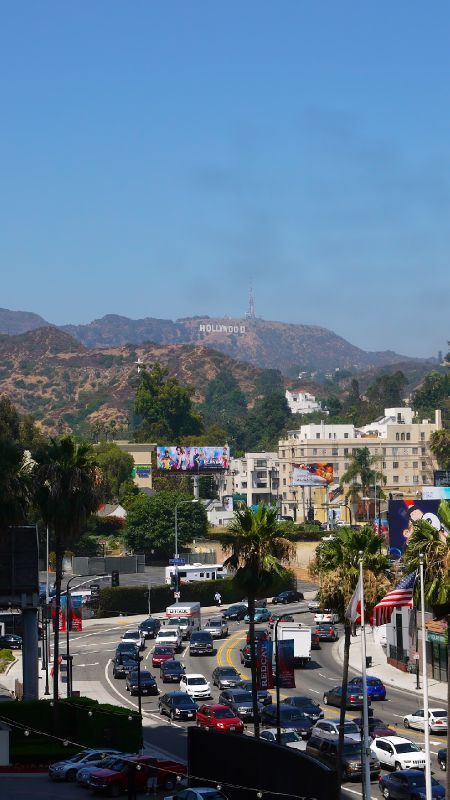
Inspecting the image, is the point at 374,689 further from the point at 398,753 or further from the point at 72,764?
the point at 72,764

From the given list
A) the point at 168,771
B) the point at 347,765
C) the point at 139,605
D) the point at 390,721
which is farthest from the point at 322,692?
the point at 139,605

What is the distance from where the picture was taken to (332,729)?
207 feet

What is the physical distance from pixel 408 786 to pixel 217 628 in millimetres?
65886

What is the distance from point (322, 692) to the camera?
85562 millimetres

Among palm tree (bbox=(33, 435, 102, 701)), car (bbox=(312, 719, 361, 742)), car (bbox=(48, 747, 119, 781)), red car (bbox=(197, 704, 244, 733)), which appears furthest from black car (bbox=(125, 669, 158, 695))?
car (bbox=(48, 747, 119, 781))

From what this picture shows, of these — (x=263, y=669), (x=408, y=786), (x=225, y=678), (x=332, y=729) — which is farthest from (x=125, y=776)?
(x=225, y=678)

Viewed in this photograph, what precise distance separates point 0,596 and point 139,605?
68.9 metres

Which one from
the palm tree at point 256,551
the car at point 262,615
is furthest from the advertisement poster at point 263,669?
the car at point 262,615

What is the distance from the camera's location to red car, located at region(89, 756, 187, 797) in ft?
175

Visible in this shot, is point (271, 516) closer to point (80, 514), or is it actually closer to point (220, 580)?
point (80, 514)

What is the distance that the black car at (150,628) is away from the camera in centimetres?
11788

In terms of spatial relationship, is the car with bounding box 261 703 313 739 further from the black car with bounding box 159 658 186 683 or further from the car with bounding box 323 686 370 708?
the black car with bounding box 159 658 186 683

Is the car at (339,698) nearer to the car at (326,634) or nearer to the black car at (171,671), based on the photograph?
the black car at (171,671)

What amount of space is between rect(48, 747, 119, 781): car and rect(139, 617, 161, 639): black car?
59782 millimetres
